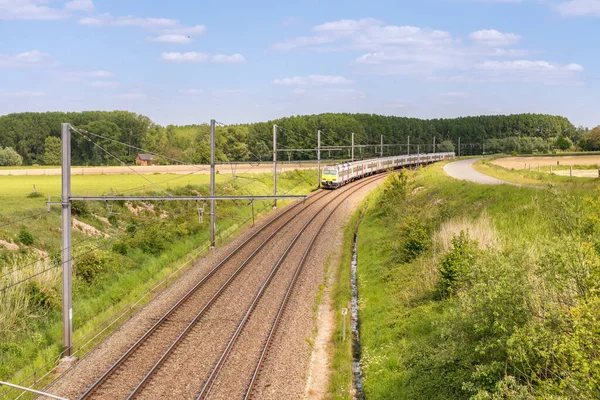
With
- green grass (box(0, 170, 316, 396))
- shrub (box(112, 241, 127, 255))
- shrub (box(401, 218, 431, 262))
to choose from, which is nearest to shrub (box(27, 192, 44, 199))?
green grass (box(0, 170, 316, 396))

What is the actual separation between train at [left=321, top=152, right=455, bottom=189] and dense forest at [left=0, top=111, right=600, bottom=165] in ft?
28.2

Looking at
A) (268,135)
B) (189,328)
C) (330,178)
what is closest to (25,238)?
(189,328)

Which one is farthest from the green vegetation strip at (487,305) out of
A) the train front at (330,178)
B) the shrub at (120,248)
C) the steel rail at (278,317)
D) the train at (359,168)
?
the train at (359,168)

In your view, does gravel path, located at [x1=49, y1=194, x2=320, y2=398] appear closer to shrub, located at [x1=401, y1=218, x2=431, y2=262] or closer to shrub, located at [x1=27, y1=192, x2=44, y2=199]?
shrub, located at [x1=401, y1=218, x2=431, y2=262]

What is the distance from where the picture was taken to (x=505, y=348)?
33.4 feet

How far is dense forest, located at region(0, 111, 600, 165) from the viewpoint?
104m

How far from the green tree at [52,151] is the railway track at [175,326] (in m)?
77.0

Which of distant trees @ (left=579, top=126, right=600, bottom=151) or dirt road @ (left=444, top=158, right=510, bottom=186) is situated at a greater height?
distant trees @ (left=579, top=126, right=600, bottom=151)

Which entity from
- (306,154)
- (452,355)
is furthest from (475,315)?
(306,154)

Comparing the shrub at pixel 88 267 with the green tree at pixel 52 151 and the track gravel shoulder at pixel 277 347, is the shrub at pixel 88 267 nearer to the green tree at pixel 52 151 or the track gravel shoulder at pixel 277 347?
the track gravel shoulder at pixel 277 347

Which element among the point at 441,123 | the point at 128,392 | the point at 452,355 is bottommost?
the point at 128,392

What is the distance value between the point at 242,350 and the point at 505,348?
1014 cm

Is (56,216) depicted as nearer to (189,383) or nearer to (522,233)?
(189,383)

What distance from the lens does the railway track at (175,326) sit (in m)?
15.4
